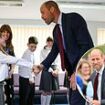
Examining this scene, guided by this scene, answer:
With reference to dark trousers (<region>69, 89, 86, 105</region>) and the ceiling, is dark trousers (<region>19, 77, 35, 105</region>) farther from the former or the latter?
dark trousers (<region>69, 89, 86, 105</region>)

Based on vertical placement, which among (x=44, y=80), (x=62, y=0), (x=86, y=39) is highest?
(x=62, y=0)

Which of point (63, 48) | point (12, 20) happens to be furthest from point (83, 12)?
point (63, 48)

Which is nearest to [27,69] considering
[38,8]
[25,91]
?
[25,91]

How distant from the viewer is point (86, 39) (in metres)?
2.51

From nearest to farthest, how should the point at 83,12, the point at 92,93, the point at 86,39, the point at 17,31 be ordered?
the point at 92,93 → the point at 86,39 → the point at 83,12 → the point at 17,31

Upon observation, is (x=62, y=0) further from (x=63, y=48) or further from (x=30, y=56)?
(x=63, y=48)

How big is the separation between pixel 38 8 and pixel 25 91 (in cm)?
268

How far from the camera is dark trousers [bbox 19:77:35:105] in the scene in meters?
5.86

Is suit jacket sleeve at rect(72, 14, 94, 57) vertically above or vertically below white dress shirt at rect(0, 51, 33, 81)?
above

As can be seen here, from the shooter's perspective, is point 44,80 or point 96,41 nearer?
point 44,80

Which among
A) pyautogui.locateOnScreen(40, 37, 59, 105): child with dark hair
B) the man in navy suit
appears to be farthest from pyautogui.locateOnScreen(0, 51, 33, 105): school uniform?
pyautogui.locateOnScreen(40, 37, 59, 105): child with dark hair

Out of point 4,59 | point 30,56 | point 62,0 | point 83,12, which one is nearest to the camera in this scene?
point 4,59

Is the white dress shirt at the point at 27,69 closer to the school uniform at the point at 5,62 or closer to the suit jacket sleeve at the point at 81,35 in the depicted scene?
the school uniform at the point at 5,62

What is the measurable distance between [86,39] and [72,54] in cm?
17
